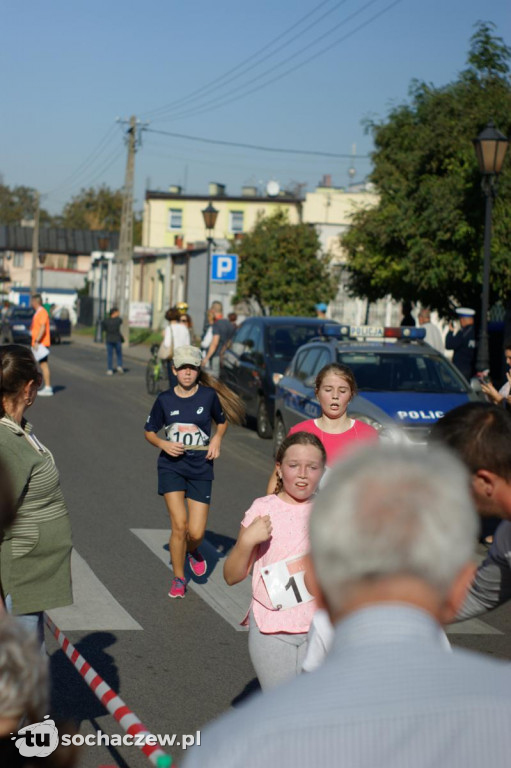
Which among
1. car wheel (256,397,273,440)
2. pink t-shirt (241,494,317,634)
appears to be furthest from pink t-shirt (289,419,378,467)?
car wheel (256,397,273,440)

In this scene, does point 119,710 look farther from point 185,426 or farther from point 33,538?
point 185,426

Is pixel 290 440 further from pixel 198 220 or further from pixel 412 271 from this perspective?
pixel 198 220

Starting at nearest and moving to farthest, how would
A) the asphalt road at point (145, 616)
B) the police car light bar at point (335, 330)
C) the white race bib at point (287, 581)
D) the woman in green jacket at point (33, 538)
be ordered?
1. the woman in green jacket at point (33, 538)
2. the white race bib at point (287, 581)
3. the asphalt road at point (145, 616)
4. the police car light bar at point (335, 330)

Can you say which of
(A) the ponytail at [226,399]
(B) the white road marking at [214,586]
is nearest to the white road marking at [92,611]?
(B) the white road marking at [214,586]

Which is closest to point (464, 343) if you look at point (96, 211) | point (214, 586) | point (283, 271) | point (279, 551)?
point (214, 586)

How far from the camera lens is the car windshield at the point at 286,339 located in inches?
675

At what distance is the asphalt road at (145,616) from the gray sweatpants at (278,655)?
0.79 m

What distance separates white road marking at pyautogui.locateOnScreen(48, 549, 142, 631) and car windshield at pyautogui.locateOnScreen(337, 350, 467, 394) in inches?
211

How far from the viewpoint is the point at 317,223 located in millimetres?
49656

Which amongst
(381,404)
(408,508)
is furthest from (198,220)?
(408,508)

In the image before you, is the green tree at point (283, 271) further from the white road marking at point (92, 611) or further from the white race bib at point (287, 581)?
the white race bib at point (287, 581)

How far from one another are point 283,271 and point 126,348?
8.94m

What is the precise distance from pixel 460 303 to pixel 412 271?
1766mm

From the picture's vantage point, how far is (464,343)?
1712cm
